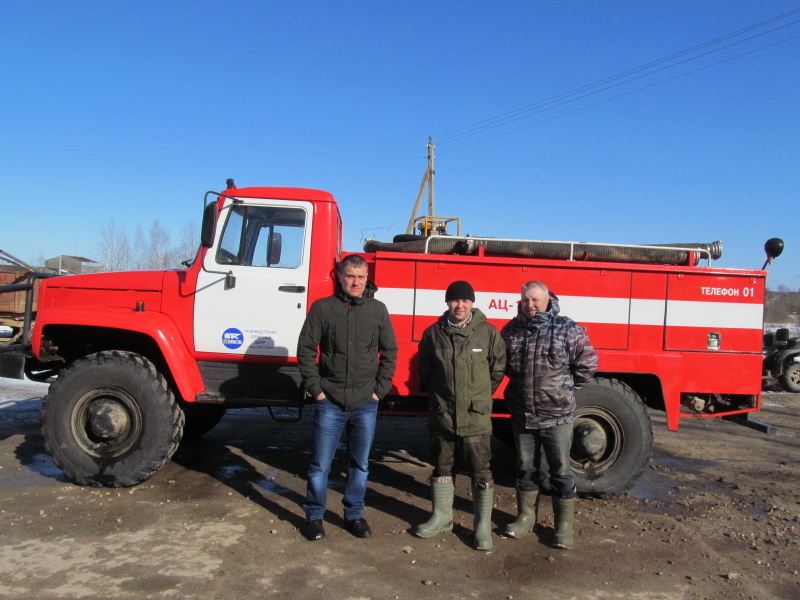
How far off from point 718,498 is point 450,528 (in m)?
2.66

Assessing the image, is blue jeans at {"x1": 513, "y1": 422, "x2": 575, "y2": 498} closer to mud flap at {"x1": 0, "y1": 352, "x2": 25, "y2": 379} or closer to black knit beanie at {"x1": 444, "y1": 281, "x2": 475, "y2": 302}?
black knit beanie at {"x1": 444, "y1": 281, "x2": 475, "y2": 302}

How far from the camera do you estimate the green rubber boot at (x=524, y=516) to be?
13.4 feet

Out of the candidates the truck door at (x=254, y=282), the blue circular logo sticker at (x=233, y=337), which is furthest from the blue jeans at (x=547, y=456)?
the blue circular logo sticker at (x=233, y=337)

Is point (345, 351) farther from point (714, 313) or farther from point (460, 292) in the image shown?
point (714, 313)

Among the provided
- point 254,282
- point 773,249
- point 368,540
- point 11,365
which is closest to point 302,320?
point 254,282

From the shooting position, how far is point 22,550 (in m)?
3.65

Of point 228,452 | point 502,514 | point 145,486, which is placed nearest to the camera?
point 502,514

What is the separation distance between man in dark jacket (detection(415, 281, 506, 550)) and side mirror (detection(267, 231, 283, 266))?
175 cm

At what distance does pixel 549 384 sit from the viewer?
397 centimetres

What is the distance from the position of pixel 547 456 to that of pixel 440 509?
86cm

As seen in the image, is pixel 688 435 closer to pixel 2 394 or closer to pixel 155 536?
pixel 155 536

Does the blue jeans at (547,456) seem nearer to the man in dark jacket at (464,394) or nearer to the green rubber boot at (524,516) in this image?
the green rubber boot at (524,516)

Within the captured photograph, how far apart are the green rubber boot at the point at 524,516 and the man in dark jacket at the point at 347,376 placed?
1.03 metres

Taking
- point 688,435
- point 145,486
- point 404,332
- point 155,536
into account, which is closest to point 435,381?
point 404,332
